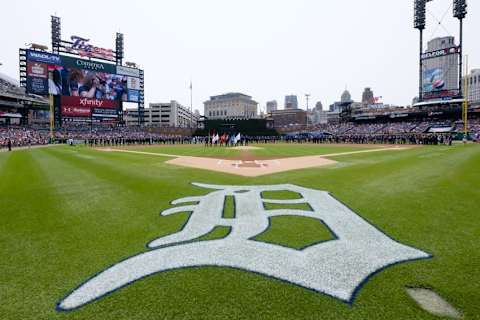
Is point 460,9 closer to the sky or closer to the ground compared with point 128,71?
closer to the sky

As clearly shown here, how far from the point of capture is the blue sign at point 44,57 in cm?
5546

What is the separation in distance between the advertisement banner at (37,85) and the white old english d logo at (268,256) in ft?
221

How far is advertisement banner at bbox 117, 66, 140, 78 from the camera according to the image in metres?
70.5

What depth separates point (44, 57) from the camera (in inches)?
2267

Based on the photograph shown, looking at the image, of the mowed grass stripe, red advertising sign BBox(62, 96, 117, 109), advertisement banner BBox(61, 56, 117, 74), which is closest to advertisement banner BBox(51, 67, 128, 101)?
red advertising sign BBox(62, 96, 117, 109)

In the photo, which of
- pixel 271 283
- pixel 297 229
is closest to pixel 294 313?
pixel 271 283

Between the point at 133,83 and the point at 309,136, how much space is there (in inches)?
1941

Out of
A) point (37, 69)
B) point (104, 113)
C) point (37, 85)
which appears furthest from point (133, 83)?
point (37, 85)

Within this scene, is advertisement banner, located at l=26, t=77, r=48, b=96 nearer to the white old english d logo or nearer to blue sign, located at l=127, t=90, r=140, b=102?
blue sign, located at l=127, t=90, r=140, b=102

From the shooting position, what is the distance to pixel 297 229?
17.2 ft

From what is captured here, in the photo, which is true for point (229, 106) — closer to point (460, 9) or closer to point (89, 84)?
point (89, 84)

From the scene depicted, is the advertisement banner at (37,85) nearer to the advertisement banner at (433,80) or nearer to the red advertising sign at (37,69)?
the red advertising sign at (37,69)

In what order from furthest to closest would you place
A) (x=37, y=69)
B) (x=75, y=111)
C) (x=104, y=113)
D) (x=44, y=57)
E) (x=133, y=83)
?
(x=133, y=83), (x=104, y=113), (x=75, y=111), (x=44, y=57), (x=37, y=69)

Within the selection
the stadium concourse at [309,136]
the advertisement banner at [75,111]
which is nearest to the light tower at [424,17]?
the stadium concourse at [309,136]
